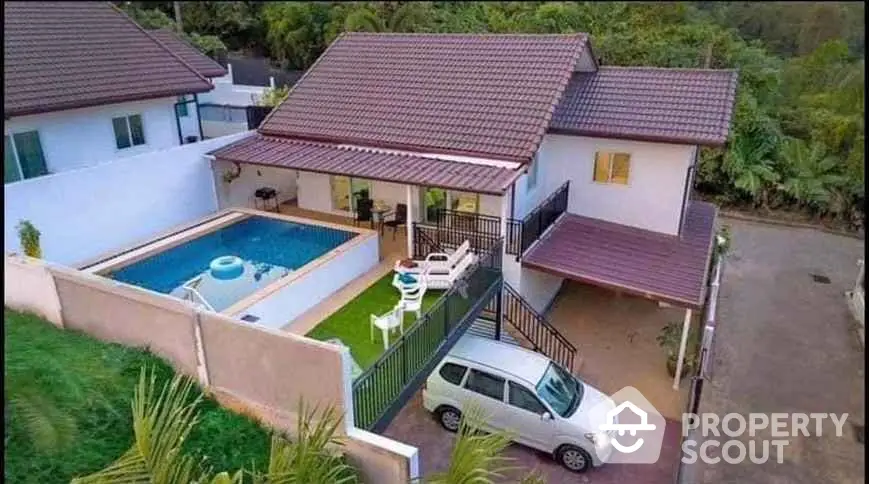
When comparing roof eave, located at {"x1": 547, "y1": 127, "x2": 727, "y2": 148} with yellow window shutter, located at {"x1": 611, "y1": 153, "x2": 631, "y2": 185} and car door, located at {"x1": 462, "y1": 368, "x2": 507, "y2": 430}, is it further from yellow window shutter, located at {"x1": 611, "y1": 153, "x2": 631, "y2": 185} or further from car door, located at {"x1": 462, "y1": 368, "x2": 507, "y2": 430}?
car door, located at {"x1": 462, "y1": 368, "x2": 507, "y2": 430}

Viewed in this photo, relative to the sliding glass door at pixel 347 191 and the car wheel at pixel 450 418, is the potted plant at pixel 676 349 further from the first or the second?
the sliding glass door at pixel 347 191

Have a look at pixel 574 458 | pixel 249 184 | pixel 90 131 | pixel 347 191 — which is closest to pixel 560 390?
pixel 574 458

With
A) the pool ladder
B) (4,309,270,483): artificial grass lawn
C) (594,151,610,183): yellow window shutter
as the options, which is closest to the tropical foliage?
(594,151,610,183): yellow window shutter

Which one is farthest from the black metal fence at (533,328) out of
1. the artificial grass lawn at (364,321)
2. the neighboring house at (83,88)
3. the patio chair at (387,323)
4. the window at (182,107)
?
the window at (182,107)

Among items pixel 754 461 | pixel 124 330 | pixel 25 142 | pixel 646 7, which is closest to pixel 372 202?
pixel 124 330

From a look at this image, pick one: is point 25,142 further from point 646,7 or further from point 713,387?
point 646,7
